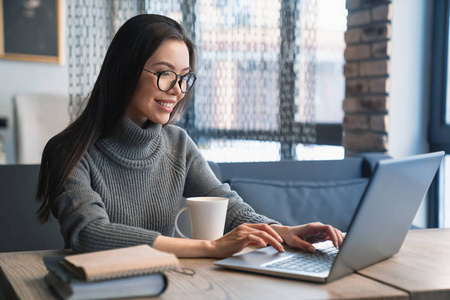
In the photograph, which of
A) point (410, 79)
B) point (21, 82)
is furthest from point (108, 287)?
point (21, 82)

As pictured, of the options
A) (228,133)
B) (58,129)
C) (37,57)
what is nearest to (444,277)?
(228,133)

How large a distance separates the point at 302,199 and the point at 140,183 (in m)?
0.88

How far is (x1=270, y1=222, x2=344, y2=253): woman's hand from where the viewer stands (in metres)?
1.21

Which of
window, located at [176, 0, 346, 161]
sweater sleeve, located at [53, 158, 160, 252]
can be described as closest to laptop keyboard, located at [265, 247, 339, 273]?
sweater sleeve, located at [53, 158, 160, 252]

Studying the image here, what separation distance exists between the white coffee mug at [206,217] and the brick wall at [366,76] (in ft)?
5.43

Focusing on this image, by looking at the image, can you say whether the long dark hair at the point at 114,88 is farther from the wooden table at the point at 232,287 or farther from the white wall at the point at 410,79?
the white wall at the point at 410,79

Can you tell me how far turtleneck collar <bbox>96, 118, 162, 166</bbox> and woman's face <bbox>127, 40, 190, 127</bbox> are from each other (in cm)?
5

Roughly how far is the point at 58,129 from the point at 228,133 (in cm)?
128

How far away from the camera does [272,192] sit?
2135mm

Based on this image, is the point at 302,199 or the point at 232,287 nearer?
the point at 232,287

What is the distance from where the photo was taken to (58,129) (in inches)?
129

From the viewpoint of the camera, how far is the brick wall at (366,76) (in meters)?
2.66

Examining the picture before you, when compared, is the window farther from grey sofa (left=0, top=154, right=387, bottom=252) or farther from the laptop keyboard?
the laptop keyboard

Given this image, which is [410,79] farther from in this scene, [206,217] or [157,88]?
[206,217]
